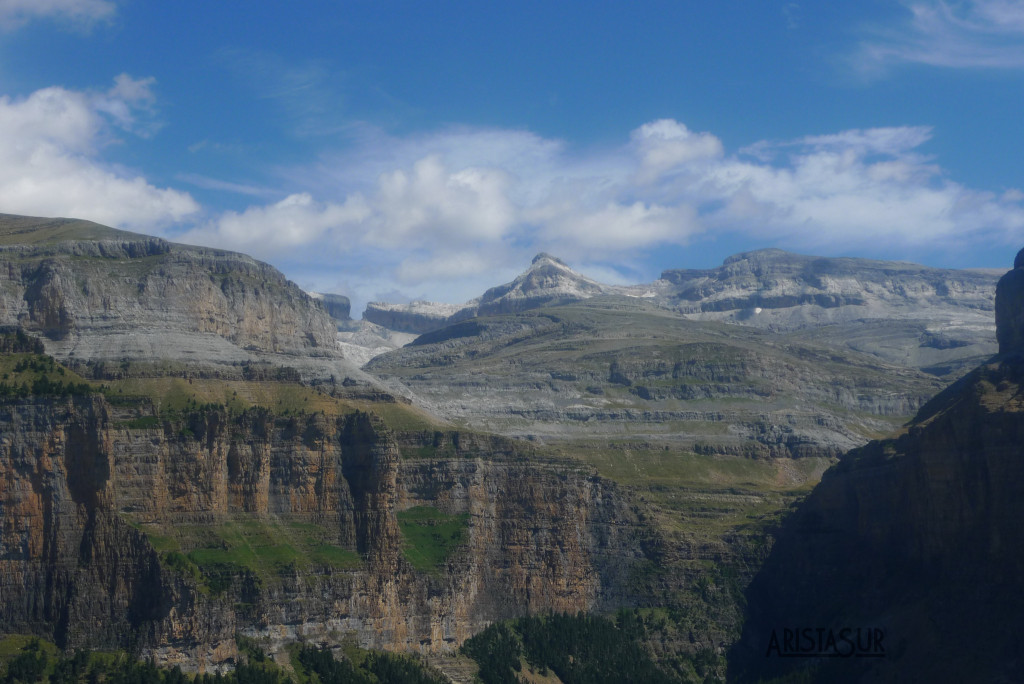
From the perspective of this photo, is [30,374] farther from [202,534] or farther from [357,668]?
[357,668]

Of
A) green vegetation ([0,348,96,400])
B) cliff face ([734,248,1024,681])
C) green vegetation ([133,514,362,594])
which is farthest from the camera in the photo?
green vegetation ([133,514,362,594])

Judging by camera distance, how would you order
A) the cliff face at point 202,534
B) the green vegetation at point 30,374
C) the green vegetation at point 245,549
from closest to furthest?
1. the cliff face at point 202,534
2. the green vegetation at point 30,374
3. the green vegetation at point 245,549

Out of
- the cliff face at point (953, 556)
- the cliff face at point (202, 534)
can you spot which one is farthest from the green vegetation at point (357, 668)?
the cliff face at point (953, 556)

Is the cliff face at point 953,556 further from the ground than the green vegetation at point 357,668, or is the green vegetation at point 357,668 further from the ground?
the cliff face at point 953,556

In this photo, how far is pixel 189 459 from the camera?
583 feet

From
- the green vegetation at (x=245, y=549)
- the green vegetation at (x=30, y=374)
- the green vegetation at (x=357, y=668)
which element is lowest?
the green vegetation at (x=357, y=668)

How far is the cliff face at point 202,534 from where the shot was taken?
158m

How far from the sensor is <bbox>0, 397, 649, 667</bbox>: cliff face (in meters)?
158

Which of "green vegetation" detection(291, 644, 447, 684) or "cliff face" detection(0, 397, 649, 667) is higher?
"cliff face" detection(0, 397, 649, 667)

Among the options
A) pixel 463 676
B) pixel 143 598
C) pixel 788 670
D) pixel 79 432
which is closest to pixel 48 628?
pixel 143 598

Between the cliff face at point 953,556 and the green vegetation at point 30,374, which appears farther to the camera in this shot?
the green vegetation at point 30,374

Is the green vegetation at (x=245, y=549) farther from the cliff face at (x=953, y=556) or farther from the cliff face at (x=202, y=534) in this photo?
the cliff face at (x=953, y=556)

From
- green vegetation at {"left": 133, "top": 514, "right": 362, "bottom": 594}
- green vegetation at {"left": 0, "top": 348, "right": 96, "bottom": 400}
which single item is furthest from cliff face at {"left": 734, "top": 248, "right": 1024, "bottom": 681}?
green vegetation at {"left": 0, "top": 348, "right": 96, "bottom": 400}

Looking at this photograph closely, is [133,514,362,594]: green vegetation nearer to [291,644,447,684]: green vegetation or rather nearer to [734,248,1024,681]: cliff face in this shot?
[291,644,447,684]: green vegetation
